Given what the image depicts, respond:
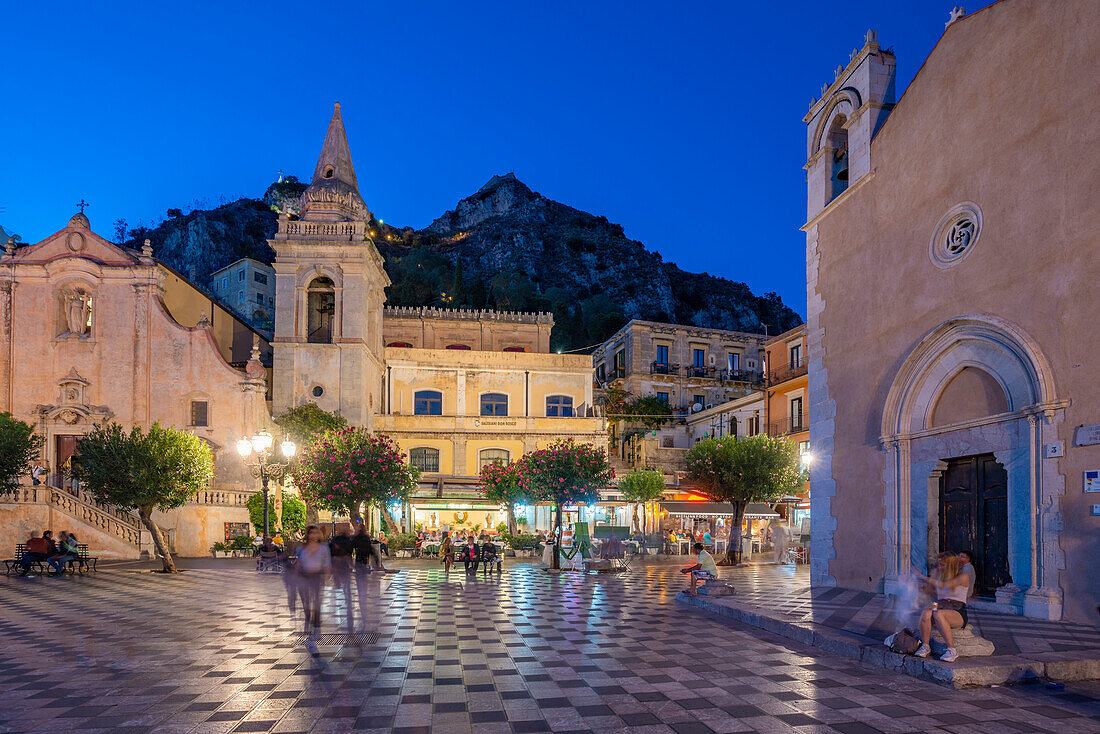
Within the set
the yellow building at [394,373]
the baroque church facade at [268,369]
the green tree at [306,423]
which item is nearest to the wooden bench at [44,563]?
the baroque church facade at [268,369]

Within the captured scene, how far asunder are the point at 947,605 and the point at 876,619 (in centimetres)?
261

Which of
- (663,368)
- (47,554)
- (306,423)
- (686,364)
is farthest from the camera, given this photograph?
(686,364)

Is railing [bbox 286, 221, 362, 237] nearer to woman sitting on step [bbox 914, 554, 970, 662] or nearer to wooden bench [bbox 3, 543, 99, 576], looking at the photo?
wooden bench [bbox 3, 543, 99, 576]

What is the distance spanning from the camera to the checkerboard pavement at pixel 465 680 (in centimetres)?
652

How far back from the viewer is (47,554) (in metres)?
20.9

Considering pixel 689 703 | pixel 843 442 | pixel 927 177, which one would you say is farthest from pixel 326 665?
pixel 927 177

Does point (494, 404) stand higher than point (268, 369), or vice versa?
point (268, 369)

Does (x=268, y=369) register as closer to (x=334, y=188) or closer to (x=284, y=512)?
(x=334, y=188)

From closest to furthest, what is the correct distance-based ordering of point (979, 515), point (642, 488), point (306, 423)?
point (979, 515) < point (306, 423) < point (642, 488)

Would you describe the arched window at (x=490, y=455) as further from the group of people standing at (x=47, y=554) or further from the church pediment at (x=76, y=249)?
the group of people standing at (x=47, y=554)

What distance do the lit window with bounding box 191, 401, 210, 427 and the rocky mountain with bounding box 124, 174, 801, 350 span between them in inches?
1916

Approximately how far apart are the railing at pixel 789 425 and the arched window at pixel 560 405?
37.7 ft

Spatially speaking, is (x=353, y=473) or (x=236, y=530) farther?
(x=236, y=530)

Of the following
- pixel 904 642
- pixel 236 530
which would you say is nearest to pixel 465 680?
pixel 904 642
